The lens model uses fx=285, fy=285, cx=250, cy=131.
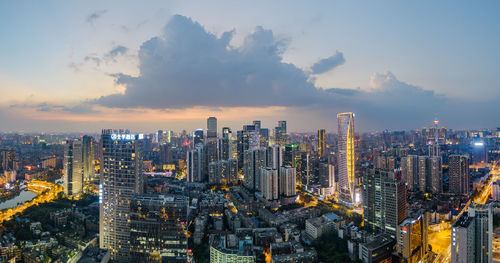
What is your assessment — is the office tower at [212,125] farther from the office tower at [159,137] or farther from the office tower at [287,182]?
the office tower at [287,182]

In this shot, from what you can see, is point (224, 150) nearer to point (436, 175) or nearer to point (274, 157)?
point (274, 157)

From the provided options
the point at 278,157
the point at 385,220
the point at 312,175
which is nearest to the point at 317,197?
the point at 312,175

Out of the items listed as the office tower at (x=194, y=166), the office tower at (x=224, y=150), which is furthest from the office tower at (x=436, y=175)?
the office tower at (x=194, y=166)

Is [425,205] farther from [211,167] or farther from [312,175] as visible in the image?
[211,167]

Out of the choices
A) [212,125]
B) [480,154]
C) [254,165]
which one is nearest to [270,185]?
[254,165]

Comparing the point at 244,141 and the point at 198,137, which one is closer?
the point at 244,141

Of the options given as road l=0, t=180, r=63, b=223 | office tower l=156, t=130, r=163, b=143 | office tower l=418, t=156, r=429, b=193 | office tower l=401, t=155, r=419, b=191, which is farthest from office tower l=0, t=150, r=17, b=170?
office tower l=418, t=156, r=429, b=193
